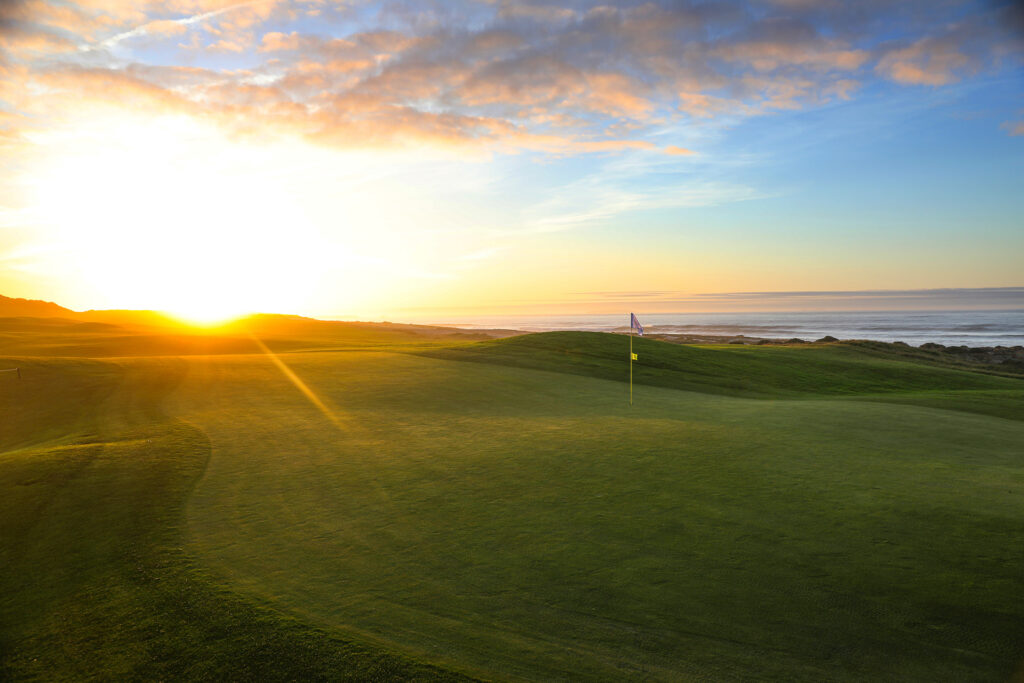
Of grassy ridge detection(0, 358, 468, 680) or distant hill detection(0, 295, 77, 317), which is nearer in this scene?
grassy ridge detection(0, 358, 468, 680)

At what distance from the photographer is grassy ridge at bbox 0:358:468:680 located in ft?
16.5

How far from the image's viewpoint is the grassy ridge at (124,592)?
5043 millimetres

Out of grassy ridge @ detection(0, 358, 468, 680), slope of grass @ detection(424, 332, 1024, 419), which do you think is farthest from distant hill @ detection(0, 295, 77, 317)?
grassy ridge @ detection(0, 358, 468, 680)

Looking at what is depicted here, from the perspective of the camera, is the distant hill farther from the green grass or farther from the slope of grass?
the green grass

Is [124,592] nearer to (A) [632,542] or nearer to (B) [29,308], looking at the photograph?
(A) [632,542]

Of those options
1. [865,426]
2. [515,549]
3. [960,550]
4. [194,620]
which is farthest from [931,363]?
[194,620]

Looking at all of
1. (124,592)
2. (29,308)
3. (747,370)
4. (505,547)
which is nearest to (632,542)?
(505,547)

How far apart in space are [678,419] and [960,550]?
29.7ft

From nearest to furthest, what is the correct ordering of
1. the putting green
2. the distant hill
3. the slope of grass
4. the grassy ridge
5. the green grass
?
the grassy ridge < the green grass < the putting green < the slope of grass < the distant hill

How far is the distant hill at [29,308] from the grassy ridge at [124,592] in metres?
173

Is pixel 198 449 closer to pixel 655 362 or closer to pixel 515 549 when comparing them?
pixel 515 549

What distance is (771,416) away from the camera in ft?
56.0

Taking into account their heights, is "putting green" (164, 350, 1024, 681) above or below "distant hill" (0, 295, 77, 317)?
below

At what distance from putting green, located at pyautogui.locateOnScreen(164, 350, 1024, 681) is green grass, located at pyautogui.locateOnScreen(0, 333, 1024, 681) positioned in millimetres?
36
